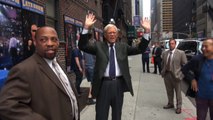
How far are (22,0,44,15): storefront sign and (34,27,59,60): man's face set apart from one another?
4961 millimetres

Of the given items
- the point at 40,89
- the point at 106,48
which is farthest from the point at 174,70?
the point at 40,89

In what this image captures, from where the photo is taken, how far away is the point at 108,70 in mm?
4152

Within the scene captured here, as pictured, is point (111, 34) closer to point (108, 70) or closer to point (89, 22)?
point (89, 22)

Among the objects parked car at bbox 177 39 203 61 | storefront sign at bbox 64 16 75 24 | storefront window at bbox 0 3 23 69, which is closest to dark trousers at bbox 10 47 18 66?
storefront window at bbox 0 3 23 69

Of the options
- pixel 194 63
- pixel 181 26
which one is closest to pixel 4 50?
pixel 194 63

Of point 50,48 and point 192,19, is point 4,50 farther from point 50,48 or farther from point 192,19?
point 192,19

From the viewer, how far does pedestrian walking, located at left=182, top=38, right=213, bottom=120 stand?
433 cm

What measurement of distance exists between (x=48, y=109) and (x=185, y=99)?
7070 mm

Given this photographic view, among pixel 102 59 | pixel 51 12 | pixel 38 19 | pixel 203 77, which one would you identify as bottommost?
pixel 203 77

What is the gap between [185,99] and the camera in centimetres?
866

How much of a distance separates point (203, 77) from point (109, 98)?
1.38 metres

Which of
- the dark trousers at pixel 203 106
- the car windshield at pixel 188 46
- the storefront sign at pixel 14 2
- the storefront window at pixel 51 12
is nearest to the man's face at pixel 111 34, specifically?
the dark trousers at pixel 203 106

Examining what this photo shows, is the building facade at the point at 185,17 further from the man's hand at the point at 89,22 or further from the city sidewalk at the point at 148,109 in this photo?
the man's hand at the point at 89,22

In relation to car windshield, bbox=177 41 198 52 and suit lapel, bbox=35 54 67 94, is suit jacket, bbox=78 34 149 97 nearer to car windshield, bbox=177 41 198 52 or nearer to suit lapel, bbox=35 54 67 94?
suit lapel, bbox=35 54 67 94
